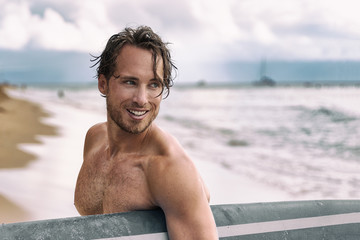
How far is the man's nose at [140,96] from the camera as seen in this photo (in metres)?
1.61

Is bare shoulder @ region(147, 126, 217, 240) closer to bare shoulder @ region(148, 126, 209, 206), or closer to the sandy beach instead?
bare shoulder @ region(148, 126, 209, 206)

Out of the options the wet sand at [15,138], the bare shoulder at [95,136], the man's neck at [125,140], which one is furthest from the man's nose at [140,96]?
the wet sand at [15,138]

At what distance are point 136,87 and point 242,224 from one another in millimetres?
843

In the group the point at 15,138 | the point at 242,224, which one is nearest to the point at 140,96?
the point at 242,224

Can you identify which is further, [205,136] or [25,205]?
[205,136]

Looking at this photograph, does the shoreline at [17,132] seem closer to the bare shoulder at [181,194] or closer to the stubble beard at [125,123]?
the stubble beard at [125,123]

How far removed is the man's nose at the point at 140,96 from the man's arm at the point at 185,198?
237 mm

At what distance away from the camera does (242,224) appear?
203 cm

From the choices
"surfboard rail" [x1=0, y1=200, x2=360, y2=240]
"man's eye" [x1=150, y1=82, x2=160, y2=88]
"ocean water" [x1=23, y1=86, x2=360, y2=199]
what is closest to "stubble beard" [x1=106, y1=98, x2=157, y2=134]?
"man's eye" [x1=150, y1=82, x2=160, y2=88]

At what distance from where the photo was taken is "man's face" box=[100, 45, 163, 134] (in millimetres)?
1620

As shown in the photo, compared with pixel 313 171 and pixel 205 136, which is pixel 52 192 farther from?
pixel 205 136

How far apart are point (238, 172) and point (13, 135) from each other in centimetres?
599

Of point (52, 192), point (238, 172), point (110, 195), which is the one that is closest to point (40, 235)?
point (110, 195)

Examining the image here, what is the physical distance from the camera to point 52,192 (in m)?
5.94
